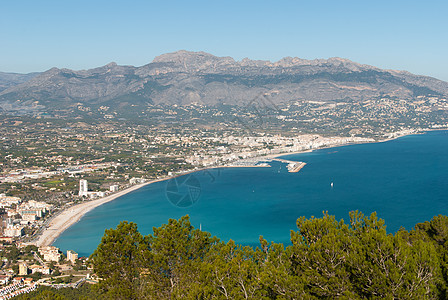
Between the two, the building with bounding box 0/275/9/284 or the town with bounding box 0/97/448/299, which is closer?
the building with bounding box 0/275/9/284

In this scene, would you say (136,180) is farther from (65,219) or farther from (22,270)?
(22,270)

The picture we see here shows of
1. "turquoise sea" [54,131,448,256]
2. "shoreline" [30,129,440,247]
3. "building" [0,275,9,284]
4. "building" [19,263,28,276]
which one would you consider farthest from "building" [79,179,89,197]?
"building" [0,275,9,284]

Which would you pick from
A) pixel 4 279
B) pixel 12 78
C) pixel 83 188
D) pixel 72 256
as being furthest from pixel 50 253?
pixel 12 78

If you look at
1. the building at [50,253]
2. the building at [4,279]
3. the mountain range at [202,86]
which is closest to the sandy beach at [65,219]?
the building at [50,253]

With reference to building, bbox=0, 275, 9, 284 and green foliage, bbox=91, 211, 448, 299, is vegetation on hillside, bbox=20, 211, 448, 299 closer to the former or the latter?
green foliage, bbox=91, 211, 448, 299

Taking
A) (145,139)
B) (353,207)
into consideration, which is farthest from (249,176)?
(145,139)

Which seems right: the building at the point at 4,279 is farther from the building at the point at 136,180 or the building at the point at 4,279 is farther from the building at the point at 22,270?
the building at the point at 136,180

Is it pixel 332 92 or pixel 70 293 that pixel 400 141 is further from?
pixel 70 293

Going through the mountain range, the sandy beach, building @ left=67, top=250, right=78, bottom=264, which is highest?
the mountain range
